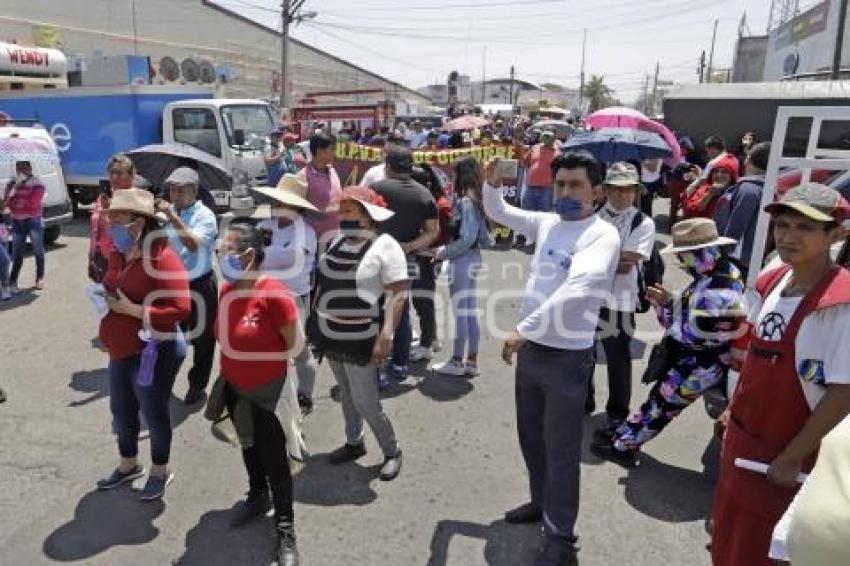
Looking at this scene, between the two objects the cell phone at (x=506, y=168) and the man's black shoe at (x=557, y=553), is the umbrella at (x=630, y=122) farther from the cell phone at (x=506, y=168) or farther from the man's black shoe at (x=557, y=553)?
the man's black shoe at (x=557, y=553)

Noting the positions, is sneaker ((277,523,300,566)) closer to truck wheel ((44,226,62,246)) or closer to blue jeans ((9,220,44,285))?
blue jeans ((9,220,44,285))

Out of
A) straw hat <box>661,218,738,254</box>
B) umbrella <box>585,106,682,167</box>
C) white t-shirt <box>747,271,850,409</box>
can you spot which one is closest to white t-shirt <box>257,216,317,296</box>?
Result: straw hat <box>661,218,738,254</box>

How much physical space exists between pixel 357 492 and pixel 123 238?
6.31 feet

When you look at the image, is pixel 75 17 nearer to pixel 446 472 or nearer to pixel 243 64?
pixel 243 64

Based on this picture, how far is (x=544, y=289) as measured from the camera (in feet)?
9.57

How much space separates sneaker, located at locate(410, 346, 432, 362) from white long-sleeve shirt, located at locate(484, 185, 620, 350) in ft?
9.31

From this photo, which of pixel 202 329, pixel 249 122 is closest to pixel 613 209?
pixel 202 329

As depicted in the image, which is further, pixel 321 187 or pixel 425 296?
pixel 321 187

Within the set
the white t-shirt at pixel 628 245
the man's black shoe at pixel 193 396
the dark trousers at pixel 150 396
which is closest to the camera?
the dark trousers at pixel 150 396

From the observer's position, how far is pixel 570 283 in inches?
109

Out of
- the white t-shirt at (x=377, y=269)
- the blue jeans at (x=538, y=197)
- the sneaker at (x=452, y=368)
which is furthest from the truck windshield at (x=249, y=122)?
the white t-shirt at (x=377, y=269)

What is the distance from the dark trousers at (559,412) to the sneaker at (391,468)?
112 cm

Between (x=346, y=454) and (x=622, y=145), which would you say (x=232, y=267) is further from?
(x=622, y=145)

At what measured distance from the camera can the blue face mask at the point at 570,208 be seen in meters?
2.91
